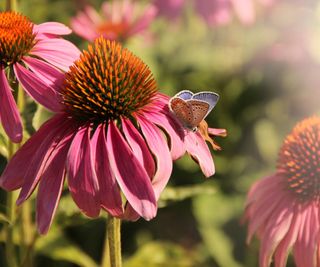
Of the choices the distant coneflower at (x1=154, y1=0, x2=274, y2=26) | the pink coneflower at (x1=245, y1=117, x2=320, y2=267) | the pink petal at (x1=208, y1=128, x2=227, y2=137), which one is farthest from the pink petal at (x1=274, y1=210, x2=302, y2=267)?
A: the distant coneflower at (x1=154, y1=0, x2=274, y2=26)

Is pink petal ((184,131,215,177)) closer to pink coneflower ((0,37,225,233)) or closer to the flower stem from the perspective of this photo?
pink coneflower ((0,37,225,233))

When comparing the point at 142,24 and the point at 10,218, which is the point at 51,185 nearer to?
the point at 10,218

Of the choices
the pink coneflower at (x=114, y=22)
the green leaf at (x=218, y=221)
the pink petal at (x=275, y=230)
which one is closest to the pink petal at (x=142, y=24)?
the pink coneflower at (x=114, y=22)

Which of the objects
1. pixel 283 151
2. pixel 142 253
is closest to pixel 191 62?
pixel 142 253

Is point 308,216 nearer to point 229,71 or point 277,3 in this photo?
point 229,71

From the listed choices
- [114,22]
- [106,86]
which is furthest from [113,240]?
[114,22]

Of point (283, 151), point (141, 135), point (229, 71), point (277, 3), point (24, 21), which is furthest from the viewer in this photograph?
point (277, 3)
